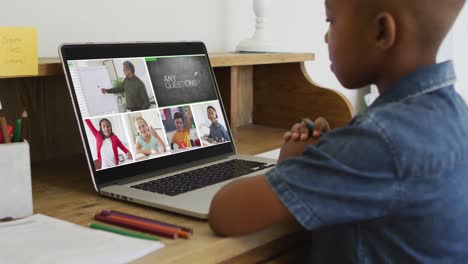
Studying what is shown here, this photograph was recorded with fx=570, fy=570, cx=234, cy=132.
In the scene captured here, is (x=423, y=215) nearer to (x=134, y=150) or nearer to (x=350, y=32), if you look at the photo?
(x=350, y=32)

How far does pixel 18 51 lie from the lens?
821 millimetres

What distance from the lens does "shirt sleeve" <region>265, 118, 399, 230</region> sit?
606 mm

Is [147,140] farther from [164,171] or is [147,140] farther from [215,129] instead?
[215,129]

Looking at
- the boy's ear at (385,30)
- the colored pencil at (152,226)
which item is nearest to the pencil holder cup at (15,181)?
the colored pencil at (152,226)

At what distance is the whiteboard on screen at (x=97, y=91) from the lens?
2.94 feet

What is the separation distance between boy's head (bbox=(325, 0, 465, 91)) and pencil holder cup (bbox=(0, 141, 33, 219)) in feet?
1.39

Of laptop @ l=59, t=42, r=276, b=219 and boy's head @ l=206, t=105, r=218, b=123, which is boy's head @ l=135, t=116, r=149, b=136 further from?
boy's head @ l=206, t=105, r=218, b=123

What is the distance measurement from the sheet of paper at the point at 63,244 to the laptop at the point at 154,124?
0.41 ft

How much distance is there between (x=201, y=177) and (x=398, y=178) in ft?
1.27

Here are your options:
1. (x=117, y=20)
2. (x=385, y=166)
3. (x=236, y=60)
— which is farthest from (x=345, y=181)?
(x=117, y=20)

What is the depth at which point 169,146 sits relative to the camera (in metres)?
1.00

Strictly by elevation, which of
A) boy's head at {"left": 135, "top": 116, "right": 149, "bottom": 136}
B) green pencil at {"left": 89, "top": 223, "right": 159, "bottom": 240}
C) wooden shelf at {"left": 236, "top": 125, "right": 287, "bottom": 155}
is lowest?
wooden shelf at {"left": 236, "top": 125, "right": 287, "bottom": 155}

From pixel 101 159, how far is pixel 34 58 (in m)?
0.18

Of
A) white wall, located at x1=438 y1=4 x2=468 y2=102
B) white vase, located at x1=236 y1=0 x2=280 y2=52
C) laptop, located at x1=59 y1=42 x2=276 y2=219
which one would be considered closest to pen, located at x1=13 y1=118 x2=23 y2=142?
laptop, located at x1=59 y1=42 x2=276 y2=219
